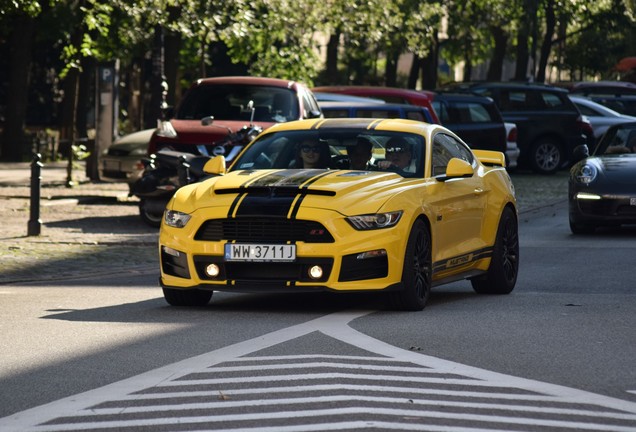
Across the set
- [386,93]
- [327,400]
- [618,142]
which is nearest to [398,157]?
[327,400]

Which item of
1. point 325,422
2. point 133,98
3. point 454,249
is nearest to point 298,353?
point 325,422

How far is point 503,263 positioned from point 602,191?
21.0ft

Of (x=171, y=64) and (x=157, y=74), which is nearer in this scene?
(x=157, y=74)

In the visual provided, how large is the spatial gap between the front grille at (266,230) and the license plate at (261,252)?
0.05 meters

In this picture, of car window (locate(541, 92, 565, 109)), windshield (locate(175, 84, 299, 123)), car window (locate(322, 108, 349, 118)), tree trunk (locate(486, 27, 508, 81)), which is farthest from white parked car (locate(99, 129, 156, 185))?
tree trunk (locate(486, 27, 508, 81))

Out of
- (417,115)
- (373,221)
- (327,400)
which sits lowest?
(327,400)

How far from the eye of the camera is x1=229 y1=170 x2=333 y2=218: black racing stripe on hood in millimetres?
10734

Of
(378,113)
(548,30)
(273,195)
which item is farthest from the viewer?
(548,30)

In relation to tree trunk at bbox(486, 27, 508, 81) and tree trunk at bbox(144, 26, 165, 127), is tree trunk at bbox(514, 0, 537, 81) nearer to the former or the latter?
tree trunk at bbox(486, 27, 508, 81)

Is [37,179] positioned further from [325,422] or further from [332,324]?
[325,422]

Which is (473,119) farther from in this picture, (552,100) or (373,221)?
(373,221)

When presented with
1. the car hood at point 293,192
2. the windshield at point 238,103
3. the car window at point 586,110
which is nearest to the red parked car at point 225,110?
the windshield at point 238,103

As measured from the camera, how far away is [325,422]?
6703mm

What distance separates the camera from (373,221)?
35.2ft
